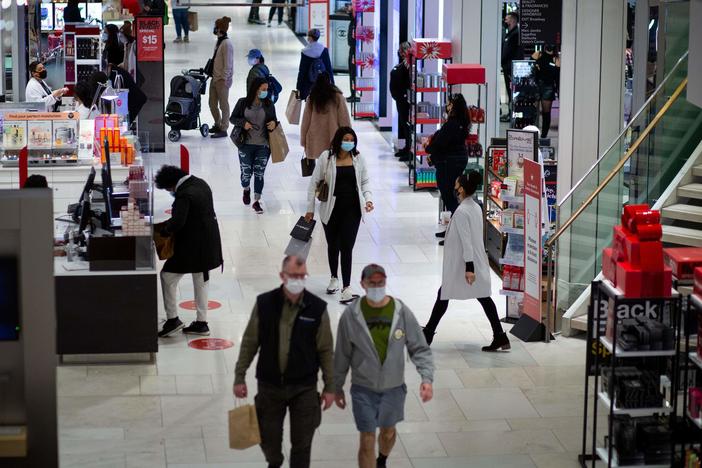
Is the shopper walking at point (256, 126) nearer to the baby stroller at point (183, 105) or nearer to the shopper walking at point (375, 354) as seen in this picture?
the baby stroller at point (183, 105)

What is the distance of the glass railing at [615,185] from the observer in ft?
37.2

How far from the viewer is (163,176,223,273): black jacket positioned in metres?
10.5

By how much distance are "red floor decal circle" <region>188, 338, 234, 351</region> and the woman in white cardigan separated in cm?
142

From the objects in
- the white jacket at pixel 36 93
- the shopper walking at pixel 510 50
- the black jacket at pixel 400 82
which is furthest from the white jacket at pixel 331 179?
the shopper walking at pixel 510 50

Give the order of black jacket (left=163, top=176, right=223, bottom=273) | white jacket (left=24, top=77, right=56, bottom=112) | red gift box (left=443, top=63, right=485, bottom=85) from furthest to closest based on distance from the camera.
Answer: white jacket (left=24, top=77, right=56, bottom=112) < red gift box (left=443, top=63, right=485, bottom=85) < black jacket (left=163, top=176, right=223, bottom=273)

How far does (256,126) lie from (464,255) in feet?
18.1

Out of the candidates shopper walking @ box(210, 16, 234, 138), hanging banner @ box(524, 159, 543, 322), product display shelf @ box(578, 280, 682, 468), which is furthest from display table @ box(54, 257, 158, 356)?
shopper walking @ box(210, 16, 234, 138)

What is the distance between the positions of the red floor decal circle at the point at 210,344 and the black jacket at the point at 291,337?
3.41m

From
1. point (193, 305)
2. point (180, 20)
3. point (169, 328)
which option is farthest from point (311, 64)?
point (180, 20)

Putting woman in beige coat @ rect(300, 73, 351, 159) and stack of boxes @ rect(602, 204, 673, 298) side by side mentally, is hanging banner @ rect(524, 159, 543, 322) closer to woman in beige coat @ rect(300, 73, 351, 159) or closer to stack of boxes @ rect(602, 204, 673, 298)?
stack of boxes @ rect(602, 204, 673, 298)

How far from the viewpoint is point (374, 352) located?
25.1ft

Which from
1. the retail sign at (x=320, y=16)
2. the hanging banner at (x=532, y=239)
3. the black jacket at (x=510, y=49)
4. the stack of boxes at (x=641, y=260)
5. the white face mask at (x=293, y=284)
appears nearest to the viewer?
the white face mask at (x=293, y=284)

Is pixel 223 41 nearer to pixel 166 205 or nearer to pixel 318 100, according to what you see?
pixel 318 100

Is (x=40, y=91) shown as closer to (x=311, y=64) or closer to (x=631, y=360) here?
(x=311, y=64)
